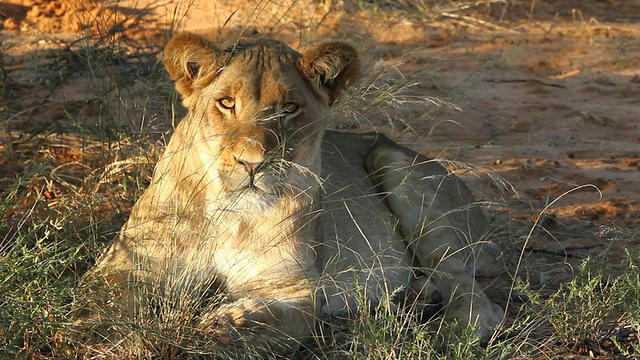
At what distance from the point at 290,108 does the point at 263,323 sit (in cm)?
82

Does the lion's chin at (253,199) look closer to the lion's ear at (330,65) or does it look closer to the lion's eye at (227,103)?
the lion's eye at (227,103)

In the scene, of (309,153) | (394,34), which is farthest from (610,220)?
(394,34)

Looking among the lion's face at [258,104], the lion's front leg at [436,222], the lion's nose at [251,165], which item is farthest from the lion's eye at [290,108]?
the lion's front leg at [436,222]

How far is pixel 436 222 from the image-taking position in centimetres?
517

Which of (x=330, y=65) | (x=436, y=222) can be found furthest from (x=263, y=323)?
(x=436, y=222)

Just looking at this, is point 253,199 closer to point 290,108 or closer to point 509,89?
point 290,108

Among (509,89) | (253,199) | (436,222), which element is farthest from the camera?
(509,89)

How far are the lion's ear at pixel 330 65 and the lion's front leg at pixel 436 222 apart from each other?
0.70 meters

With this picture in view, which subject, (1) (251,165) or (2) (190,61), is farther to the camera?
(2) (190,61)

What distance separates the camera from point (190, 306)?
389cm

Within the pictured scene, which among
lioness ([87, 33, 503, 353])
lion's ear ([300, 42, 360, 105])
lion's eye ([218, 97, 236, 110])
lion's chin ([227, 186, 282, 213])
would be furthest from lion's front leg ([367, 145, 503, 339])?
lion's eye ([218, 97, 236, 110])

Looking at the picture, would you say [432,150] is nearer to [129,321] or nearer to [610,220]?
[610,220]

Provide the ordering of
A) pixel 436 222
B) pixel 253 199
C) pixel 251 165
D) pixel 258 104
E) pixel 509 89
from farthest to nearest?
pixel 509 89
pixel 436 222
pixel 253 199
pixel 258 104
pixel 251 165

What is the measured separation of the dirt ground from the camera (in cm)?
591
